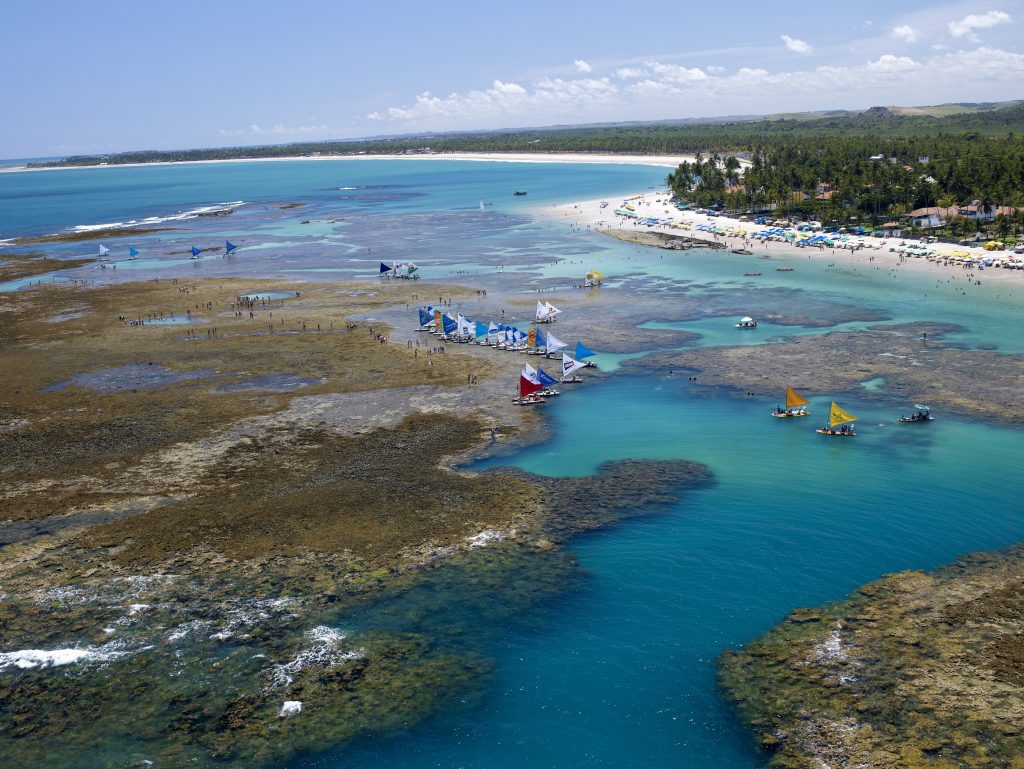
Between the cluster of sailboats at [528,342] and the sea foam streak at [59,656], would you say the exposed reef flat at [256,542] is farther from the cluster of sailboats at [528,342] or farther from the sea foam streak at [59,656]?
the cluster of sailboats at [528,342]

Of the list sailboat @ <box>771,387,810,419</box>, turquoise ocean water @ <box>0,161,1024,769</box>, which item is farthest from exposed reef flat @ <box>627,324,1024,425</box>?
sailboat @ <box>771,387,810,419</box>

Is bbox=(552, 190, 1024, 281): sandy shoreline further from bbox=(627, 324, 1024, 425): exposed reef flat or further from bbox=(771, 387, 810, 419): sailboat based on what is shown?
bbox=(771, 387, 810, 419): sailboat

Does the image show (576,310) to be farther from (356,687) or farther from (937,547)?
(356,687)

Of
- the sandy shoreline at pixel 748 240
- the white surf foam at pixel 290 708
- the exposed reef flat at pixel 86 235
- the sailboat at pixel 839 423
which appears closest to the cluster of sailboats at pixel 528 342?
the sailboat at pixel 839 423

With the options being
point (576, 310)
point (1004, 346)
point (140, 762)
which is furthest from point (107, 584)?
point (1004, 346)

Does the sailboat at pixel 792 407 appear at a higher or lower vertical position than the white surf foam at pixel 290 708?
higher

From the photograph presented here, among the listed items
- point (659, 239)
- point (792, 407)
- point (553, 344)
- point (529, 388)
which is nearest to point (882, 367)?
point (792, 407)

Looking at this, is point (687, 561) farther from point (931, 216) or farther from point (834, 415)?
point (931, 216)
